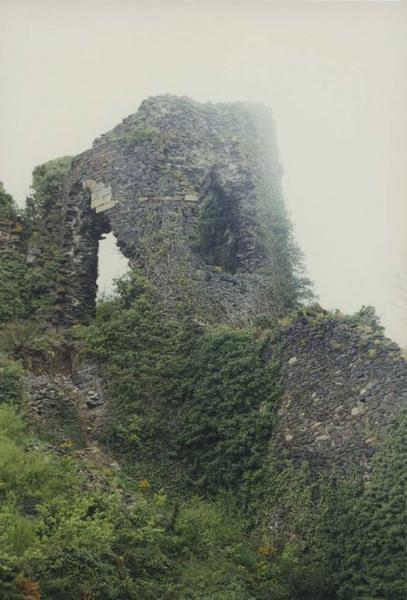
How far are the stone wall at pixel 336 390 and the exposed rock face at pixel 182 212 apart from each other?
10.6ft

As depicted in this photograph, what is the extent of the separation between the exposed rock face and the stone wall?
127 inches

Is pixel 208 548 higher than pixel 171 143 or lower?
lower

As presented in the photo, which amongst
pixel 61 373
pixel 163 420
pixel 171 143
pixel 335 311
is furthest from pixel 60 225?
pixel 335 311

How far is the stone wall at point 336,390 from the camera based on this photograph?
10.9m

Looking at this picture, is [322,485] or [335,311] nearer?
[322,485]

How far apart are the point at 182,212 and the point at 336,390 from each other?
Result: 6.08 meters

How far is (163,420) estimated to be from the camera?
13.6 m

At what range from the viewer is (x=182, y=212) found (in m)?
16.4

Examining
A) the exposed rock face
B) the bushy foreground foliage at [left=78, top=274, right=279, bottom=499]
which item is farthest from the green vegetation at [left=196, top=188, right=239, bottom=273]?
the bushy foreground foliage at [left=78, top=274, right=279, bottom=499]

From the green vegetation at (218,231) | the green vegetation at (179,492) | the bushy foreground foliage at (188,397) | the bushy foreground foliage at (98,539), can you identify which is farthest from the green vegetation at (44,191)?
the bushy foreground foliage at (98,539)

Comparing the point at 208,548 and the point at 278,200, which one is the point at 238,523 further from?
the point at 278,200

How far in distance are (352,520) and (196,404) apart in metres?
3.91

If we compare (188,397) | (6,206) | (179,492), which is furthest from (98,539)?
(6,206)

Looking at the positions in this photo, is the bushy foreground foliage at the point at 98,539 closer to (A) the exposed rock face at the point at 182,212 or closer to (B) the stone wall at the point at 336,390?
(B) the stone wall at the point at 336,390
